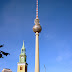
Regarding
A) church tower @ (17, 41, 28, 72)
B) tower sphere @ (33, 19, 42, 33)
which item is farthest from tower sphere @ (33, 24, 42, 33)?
church tower @ (17, 41, 28, 72)

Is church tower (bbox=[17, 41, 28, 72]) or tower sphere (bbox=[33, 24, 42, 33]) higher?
tower sphere (bbox=[33, 24, 42, 33])

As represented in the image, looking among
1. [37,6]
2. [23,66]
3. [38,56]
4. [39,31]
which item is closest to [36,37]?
[39,31]

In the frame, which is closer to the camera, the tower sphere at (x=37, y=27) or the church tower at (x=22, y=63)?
the tower sphere at (x=37, y=27)

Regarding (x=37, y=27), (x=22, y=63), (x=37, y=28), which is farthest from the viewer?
(x=22, y=63)

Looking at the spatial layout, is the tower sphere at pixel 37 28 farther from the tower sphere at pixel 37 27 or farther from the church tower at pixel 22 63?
the church tower at pixel 22 63

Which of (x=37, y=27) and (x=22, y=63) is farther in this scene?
(x=22, y=63)

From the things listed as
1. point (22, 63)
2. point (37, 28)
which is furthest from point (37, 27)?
point (22, 63)

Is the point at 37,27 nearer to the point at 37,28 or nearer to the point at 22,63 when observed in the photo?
the point at 37,28

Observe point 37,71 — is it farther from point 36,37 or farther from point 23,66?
point 23,66

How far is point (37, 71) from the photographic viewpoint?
2040 inches

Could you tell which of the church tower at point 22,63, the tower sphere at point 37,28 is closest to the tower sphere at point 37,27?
the tower sphere at point 37,28

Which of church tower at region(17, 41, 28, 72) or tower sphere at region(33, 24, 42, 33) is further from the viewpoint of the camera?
church tower at region(17, 41, 28, 72)

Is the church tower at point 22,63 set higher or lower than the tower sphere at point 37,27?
lower

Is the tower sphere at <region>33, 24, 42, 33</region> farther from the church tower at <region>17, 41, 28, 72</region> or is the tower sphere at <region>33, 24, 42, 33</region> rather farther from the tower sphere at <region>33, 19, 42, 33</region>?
the church tower at <region>17, 41, 28, 72</region>
